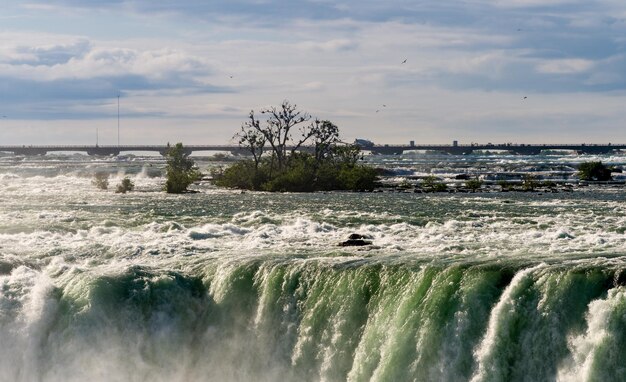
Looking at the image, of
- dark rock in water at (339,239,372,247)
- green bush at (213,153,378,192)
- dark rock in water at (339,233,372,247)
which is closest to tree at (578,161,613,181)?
green bush at (213,153,378,192)

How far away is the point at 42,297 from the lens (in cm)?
2717

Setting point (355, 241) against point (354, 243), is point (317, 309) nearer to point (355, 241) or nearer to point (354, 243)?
point (354, 243)

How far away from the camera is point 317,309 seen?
82.2 feet

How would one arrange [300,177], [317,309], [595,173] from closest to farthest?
[317,309] → [300,177] → [595,173]

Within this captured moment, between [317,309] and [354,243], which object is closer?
[317,309]

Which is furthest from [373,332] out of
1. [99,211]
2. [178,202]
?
[178,202]

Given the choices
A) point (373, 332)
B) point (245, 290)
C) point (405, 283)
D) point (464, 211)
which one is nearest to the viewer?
point (373, 332)

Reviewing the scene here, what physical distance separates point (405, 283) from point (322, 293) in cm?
230

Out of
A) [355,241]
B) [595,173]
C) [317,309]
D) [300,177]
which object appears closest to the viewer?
[317,309]

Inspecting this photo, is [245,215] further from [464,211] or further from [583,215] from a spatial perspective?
[583,215]

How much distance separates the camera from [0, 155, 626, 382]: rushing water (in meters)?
21.3

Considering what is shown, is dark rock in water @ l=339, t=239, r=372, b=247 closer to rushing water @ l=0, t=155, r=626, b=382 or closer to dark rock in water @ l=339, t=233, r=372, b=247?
dark rock in water @ l=339, t=233, r=372, b=247

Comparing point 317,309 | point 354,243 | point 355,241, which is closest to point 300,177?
point 355,241

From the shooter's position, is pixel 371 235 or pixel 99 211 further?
pixel 99 211
